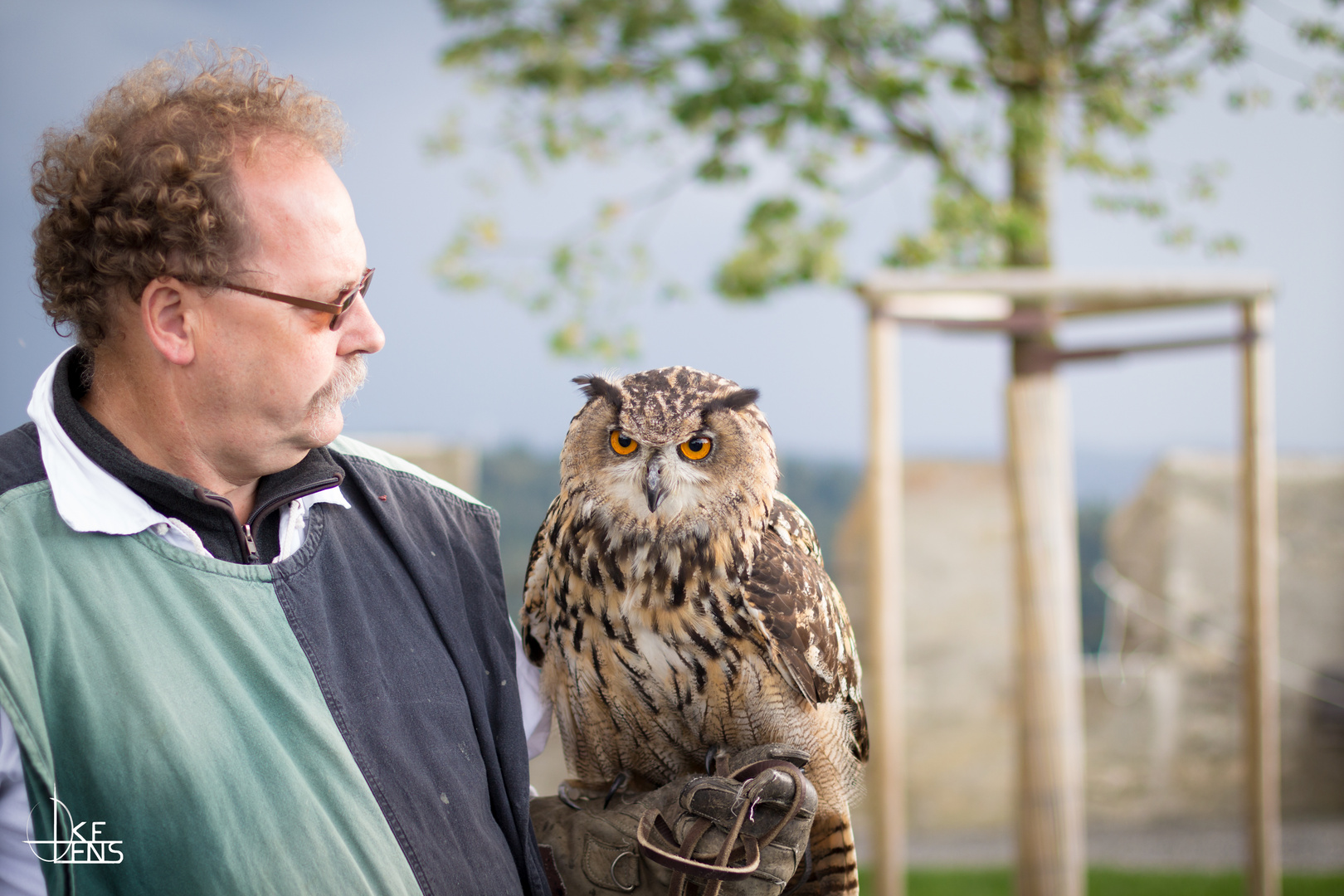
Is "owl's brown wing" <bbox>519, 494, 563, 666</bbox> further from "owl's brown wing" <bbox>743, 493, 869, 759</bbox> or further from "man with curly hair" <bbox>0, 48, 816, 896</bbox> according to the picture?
"owl's brown wing" <bbox>743, 493, 869, 759</bbox>

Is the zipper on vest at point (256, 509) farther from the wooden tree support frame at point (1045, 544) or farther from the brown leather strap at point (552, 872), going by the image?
the wooden tree support frame at point (1045, 544)

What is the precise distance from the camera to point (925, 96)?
132 inches

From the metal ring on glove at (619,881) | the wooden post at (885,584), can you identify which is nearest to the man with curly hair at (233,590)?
the metal ring on glove at (619,881)

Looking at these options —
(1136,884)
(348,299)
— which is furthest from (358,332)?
(1136,884)

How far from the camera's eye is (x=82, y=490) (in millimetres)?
1104

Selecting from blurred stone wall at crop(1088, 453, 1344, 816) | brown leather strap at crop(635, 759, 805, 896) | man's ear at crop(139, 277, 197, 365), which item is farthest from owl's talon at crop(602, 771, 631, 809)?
blurred stone wall at crop(1088, 453, 1344, 816)

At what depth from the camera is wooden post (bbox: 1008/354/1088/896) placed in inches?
107

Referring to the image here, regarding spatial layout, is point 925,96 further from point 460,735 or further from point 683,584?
point 460,735

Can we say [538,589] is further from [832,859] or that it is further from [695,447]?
[832,859]

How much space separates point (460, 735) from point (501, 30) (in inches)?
123

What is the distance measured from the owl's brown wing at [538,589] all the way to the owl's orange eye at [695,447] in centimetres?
26

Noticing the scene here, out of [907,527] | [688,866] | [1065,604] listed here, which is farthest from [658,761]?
[907,527]

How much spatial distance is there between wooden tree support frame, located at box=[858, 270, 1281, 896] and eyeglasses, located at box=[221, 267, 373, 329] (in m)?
1.64

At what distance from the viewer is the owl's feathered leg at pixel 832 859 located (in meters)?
1.66
